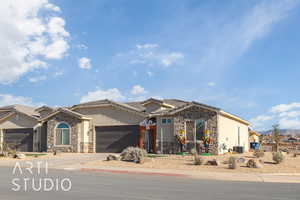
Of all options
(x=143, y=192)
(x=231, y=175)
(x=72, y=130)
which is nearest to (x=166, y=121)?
(x=72, y=130)

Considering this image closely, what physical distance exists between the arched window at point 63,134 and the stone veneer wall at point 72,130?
0.36 metres

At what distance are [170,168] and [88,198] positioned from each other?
396 inches

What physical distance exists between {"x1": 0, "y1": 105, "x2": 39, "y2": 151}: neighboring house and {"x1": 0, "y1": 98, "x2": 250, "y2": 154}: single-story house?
31 centimetres

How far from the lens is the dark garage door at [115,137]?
3089cm

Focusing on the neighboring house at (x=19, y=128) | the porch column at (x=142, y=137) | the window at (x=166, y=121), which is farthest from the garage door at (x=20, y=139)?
the window at (x=166, y=121)

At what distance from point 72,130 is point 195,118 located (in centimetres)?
1211

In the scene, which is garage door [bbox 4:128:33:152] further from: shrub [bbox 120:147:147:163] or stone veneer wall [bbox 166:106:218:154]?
shrub [bbox 120:147:147:163]

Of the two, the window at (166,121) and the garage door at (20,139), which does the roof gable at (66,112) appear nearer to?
the garage door at (20,139)

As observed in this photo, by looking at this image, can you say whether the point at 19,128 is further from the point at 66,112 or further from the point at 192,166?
the point at 192,166

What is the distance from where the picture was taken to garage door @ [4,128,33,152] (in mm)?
35688

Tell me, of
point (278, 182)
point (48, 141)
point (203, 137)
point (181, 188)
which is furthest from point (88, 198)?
point (48, 141)

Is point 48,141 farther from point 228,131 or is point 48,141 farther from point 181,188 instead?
point 181,188

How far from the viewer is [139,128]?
3064cm

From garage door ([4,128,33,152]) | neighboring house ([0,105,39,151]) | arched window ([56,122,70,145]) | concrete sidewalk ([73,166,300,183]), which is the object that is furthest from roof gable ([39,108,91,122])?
concrete sidewalk ([73,166,300,183])
